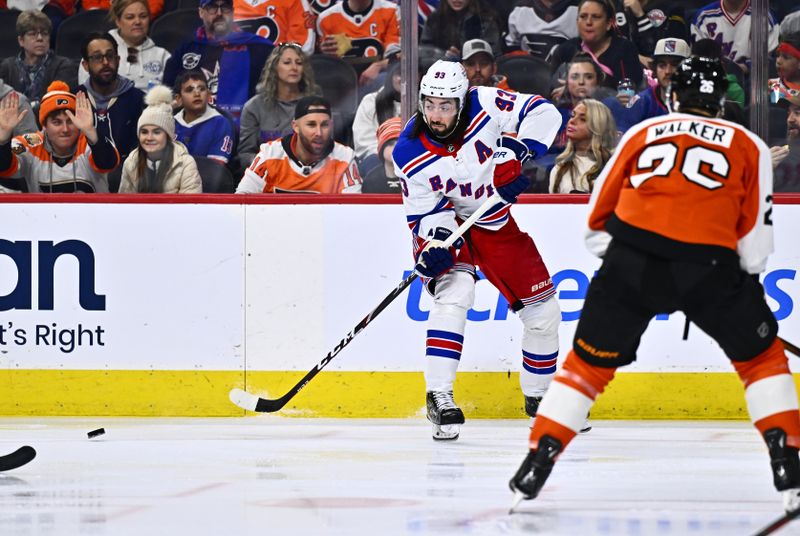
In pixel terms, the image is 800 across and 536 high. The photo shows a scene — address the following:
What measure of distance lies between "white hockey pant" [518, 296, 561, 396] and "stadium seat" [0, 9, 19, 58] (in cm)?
240

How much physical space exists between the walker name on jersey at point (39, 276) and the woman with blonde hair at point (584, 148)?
180 centimetres

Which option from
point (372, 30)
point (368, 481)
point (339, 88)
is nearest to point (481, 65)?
point (372, 30)

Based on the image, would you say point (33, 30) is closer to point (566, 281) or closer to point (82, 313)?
point (82, 313)

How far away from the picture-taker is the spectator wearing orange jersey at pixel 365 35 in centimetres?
511

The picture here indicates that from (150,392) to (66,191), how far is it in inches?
34.0

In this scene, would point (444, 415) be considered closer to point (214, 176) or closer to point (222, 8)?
point (214, 176)

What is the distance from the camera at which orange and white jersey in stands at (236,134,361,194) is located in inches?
198

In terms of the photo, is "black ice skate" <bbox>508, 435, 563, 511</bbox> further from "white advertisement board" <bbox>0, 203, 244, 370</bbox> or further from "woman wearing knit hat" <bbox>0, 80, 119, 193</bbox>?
"woman wearing knit hat" <bbox>0, 80, 119, 193</bbox>

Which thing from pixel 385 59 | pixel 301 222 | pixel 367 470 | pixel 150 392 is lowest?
pixel 150 392

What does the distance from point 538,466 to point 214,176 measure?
280 cm

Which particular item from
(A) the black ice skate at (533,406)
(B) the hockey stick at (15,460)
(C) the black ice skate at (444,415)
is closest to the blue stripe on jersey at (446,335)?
(C) the black ice skate at (444,415)

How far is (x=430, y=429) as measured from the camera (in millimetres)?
4465

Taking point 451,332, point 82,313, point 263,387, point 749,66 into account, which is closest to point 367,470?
point 451,332

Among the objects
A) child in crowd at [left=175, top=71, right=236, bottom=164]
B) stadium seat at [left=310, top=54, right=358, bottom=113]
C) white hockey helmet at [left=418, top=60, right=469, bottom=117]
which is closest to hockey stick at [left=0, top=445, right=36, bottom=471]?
white hockey helmet at [left=418, top=60, right=469, bottom=117]
